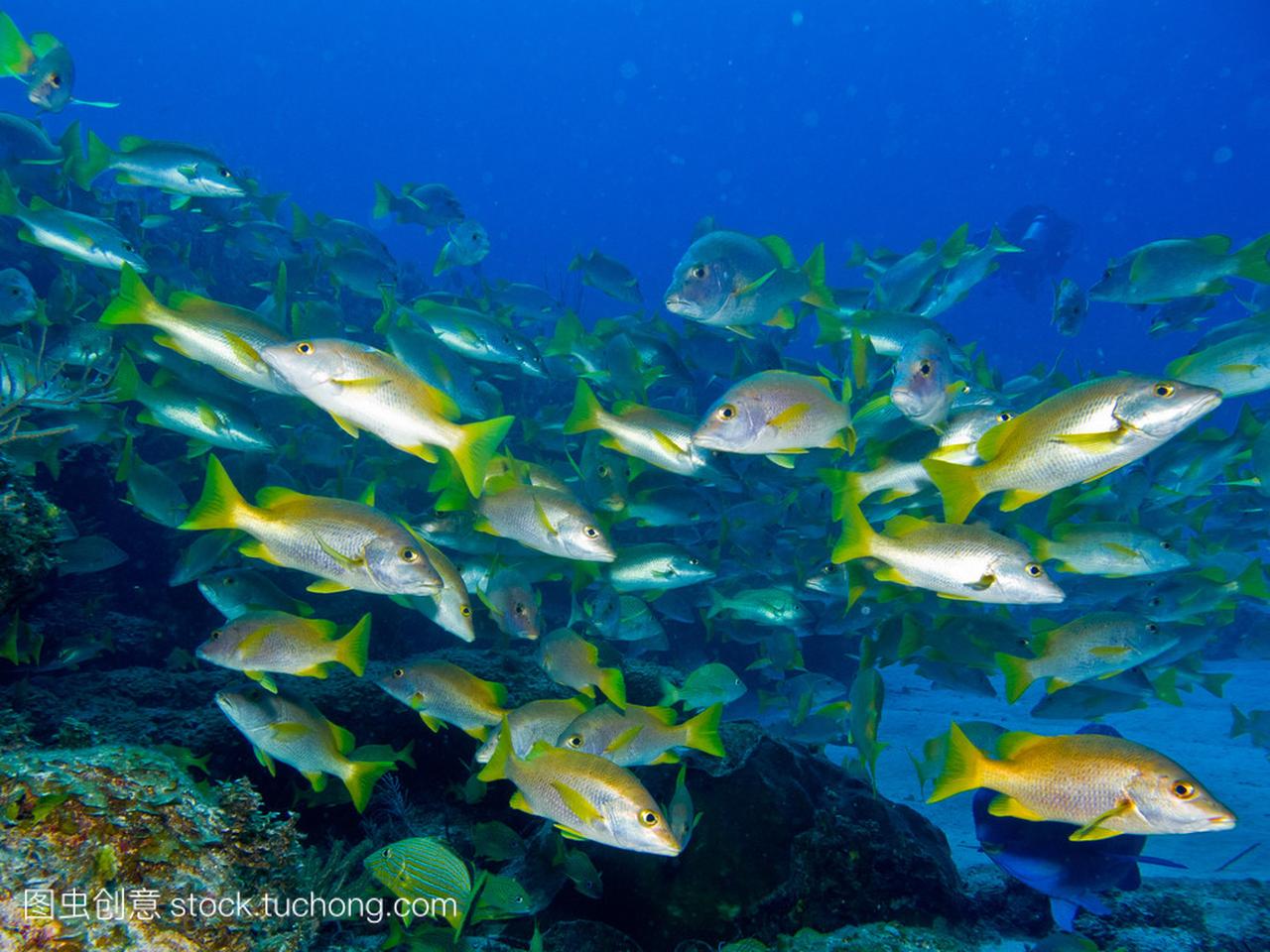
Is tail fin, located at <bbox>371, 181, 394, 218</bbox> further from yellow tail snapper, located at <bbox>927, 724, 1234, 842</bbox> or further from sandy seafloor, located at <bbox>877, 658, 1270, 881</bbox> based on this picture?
sandy seafloor, located at <bbox>877, 658, 1270, 881</bbox>

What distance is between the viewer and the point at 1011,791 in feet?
8.31

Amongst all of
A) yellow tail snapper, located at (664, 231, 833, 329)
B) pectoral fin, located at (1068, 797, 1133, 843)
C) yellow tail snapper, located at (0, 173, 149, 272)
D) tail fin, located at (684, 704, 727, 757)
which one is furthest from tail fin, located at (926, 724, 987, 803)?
yellow tail snapper, located at (0, 173, 149, 272)

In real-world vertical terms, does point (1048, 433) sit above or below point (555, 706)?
above

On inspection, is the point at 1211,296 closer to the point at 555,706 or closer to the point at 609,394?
the point at 609,394

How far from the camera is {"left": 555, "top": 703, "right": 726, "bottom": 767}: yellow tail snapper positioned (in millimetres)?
3268

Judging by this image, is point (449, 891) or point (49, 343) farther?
point (49, 343)

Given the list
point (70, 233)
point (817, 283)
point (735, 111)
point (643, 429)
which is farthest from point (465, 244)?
point (735, 111)

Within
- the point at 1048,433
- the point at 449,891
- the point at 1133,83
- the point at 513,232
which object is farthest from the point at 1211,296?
the point at 1133,83

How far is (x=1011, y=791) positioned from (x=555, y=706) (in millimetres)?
2178

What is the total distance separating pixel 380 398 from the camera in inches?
106

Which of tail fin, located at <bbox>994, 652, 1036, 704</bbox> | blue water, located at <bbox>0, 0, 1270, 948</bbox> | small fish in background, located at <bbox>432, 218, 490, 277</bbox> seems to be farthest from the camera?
blue water, located at <bbox>0, 0, 1270, 948</bbox>

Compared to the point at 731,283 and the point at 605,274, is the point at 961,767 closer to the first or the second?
the point at 731,283

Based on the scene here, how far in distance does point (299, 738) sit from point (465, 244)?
579 centimetres

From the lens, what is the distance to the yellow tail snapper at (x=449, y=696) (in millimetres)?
3539
